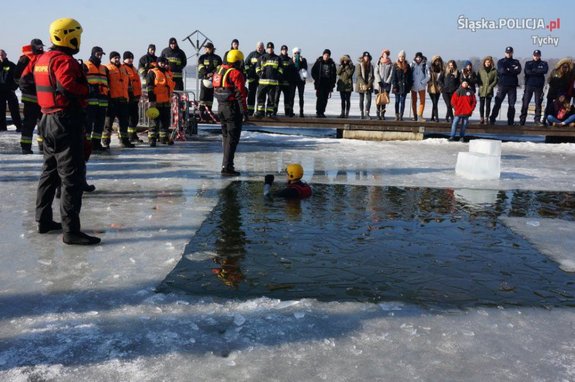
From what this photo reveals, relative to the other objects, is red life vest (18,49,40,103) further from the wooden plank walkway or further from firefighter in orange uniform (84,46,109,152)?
the wooden plank walkway

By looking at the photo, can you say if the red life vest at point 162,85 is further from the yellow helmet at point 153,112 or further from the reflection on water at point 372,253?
the reflection on water at point 372,253

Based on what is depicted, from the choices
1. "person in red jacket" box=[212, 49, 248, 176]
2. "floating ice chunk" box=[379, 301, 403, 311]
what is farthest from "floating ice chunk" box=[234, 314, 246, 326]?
"person in red jacket" box=[212, 49, 248, 176]

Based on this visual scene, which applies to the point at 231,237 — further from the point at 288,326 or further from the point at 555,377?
the point at 555,377

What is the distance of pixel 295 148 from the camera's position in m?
12.9

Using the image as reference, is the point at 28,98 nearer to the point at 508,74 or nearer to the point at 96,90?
the point at 96,90

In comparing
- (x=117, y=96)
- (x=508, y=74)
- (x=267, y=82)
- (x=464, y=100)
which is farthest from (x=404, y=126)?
(x=117, y=96)

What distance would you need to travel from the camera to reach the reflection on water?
13.8 feet

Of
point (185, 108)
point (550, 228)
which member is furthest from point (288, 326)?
Answer: point (185, 108)

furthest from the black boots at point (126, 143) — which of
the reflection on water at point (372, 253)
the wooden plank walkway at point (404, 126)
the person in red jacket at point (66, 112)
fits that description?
the person in red jacket at point (66, 112)

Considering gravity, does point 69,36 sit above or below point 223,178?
above

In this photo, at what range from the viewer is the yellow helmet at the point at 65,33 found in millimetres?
4953

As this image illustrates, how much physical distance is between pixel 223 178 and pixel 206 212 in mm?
2246

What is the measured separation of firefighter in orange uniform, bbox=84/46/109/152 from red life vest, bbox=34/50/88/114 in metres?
5.48

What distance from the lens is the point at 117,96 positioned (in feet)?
37.0
